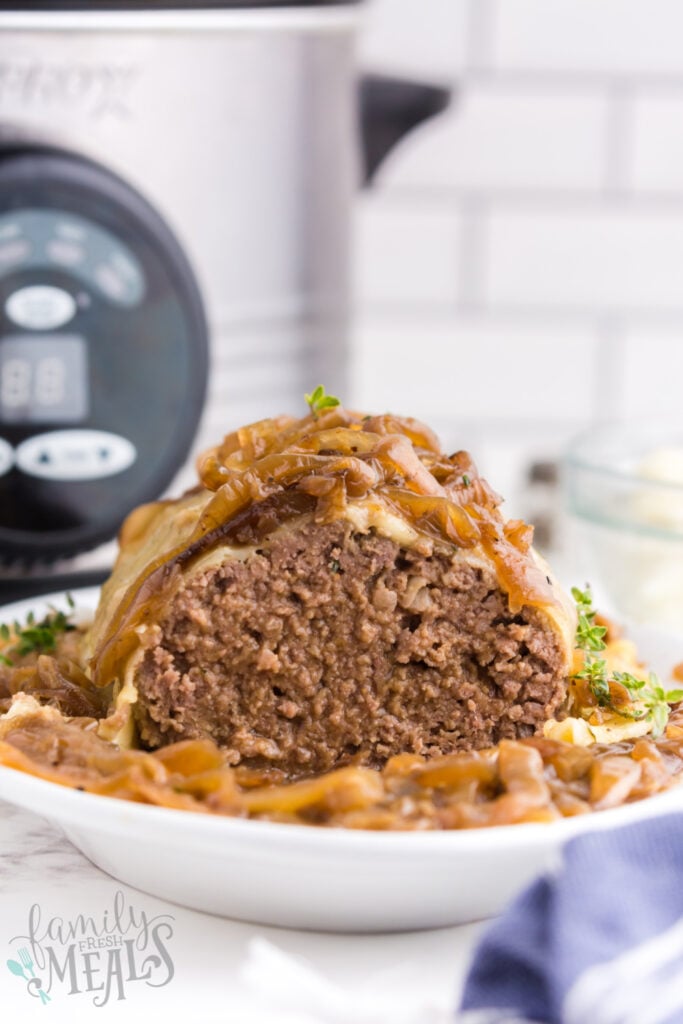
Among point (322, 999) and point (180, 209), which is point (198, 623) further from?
point (180, 209)

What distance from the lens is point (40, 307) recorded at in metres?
2.21

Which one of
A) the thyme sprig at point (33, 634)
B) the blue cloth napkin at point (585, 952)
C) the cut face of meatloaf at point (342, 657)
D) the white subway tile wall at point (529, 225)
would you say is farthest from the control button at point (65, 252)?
the white subway tile wall at point (529, 225)

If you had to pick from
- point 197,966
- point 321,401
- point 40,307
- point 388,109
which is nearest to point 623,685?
point 321,401

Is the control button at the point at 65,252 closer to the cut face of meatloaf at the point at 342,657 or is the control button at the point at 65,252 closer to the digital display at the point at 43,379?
the digital display at the point at 43,379

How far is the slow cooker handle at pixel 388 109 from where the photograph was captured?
2.70 meters

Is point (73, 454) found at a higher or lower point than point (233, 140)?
lower

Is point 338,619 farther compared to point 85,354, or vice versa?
point 85,354

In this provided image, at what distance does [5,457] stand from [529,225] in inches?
89.8

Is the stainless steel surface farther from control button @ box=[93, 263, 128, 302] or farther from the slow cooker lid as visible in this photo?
control button @ box=[93, 263, 128, 302]

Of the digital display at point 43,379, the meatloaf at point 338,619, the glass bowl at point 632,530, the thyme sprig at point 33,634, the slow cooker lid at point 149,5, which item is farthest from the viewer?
the glass bowl at point 632,530

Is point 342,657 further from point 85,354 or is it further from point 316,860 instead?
point 85,354

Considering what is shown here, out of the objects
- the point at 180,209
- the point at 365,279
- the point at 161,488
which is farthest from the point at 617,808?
the point at 365,279

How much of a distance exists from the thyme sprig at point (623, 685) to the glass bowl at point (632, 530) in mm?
728

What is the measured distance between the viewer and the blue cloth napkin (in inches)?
43.2
